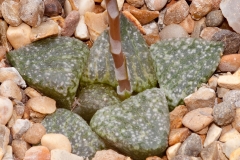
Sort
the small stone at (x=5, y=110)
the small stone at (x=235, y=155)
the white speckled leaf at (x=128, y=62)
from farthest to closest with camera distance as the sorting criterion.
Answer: the white speckled leaf at (x=128, y=62)
the small stone at (x=5, y=110)
the small stone at (x=235, y=155)

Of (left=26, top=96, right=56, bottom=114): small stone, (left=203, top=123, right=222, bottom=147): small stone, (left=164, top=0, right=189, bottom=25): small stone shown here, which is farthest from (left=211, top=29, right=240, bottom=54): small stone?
(left=26, top=96, right=56, bottom=114): small stone

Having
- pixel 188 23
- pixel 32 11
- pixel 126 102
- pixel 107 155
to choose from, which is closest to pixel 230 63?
pixel 188 23

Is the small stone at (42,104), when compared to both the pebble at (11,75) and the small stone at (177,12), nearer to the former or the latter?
the pebble at (11,75)

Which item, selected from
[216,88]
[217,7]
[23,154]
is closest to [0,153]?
[23,154]

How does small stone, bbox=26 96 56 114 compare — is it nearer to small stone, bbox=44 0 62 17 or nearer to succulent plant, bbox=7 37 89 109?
succulent plant, bbox=7 37 89 109

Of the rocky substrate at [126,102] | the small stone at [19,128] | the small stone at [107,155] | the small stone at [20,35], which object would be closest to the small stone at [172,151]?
the rocky substrate at [126,102]

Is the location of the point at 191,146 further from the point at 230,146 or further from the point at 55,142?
the point at 55,142

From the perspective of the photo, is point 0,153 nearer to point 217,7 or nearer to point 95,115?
point 95,115
